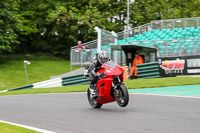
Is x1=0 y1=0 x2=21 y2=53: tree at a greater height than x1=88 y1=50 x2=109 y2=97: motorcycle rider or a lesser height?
greater

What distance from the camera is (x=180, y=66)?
2127 centimetres

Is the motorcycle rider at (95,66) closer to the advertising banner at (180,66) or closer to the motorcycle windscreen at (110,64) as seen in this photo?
the motorcycle windscreen at (110,64)

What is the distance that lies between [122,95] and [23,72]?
87.9ft

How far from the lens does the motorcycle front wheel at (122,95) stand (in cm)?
869

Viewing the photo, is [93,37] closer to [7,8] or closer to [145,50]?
[7,8]

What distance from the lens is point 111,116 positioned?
27.0 feet

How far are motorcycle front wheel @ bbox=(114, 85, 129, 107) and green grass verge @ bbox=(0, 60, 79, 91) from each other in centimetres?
2122

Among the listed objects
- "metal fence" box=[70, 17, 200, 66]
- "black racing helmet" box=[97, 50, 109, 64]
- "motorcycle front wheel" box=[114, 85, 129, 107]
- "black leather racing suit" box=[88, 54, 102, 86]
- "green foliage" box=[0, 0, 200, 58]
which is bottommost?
"motorcycle front wheel" box=[114, 85, 129, 107]

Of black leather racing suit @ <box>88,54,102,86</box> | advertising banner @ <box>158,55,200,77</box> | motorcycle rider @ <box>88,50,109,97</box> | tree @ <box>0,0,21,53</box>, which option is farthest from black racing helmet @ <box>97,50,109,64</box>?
tree @ <box>0,0,21,53</box>

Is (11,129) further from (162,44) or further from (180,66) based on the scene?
(162,44)

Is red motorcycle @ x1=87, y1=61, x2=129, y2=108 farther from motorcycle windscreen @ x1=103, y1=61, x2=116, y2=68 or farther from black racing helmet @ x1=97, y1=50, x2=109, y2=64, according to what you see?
black racing helmet @ x1=97, y1=50, x2=109, y2=64

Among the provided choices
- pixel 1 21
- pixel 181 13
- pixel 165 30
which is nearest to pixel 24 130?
pixel 165 30

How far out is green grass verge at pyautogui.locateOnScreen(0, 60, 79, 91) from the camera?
30.5 metres

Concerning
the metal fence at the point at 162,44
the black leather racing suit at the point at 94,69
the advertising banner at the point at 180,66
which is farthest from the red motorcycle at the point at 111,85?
the metal fence at the point at 162,44
